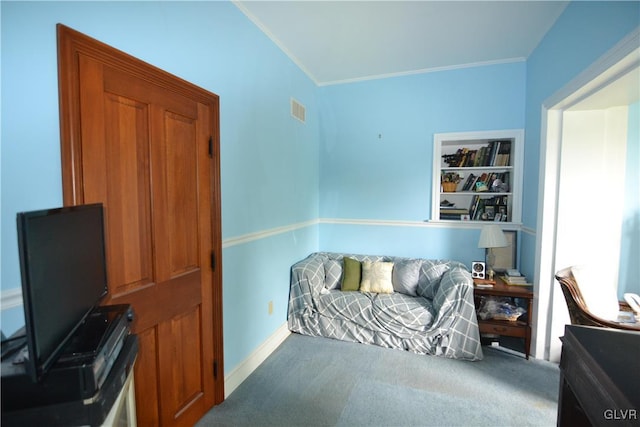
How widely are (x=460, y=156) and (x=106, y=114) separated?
3.28 metres

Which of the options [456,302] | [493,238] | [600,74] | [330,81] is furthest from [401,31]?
[456,302]

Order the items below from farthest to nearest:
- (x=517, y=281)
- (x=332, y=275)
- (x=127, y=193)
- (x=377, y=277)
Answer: (x=332, y=275)
(x=377, y=277)
(x=517, y=281)
(x=127, y=193)

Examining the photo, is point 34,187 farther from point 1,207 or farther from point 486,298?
point 486,298

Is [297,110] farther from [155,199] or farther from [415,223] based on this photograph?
[155,199]

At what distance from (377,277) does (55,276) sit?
8.82 ft

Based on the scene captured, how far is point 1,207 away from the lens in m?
0.96

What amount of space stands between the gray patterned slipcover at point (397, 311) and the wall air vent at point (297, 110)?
157 centimetres

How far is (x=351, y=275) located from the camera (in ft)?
10.3

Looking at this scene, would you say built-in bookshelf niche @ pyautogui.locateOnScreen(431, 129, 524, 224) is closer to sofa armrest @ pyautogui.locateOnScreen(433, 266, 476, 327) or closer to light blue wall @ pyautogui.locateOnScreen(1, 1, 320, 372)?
sofa armrest @ pyautogui.locateOnScreen(433, 266, 476, 327)

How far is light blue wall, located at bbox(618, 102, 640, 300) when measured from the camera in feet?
7.59

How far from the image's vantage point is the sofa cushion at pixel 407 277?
3.01m

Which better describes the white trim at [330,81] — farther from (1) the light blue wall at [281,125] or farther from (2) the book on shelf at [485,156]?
(2) the book on shelf at [485,156]

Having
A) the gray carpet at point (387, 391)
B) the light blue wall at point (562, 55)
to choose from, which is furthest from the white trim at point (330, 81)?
the gray carpet at point (387, 391)

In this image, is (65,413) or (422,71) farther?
(422,71)
